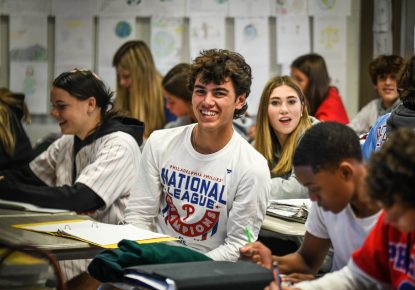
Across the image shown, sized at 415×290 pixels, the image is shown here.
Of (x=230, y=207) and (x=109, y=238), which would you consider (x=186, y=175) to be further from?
(x=109, y=238)

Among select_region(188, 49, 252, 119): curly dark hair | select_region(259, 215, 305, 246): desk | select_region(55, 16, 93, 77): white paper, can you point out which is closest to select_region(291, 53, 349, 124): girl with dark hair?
select_region(55, 16, 93, 77): white paper

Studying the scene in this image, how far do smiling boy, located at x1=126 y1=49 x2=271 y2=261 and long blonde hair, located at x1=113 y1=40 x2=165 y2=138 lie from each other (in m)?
2.25

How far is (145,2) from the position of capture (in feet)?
18.7

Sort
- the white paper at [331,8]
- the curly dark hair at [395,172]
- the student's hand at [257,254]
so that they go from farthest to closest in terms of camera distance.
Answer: the white paper at [331,8]
the student's hand at [257,254]
the curly dark hair at [395,172]

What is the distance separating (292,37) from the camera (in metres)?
5.65

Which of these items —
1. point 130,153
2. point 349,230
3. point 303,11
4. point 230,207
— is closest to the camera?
point 349,230

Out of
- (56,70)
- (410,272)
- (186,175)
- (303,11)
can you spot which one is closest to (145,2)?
(56,70)

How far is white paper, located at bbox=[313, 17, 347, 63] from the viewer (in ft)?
18.5

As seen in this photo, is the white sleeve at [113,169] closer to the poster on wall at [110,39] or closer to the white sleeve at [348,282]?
the white sleeve at [348,282]

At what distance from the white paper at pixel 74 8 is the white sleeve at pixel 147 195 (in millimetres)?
3041

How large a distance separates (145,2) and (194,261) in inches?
156

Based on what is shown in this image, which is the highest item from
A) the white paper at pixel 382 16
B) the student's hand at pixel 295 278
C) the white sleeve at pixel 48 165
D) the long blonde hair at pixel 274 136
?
the white paper at pixel 382 16

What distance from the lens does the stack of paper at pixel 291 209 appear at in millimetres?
2967

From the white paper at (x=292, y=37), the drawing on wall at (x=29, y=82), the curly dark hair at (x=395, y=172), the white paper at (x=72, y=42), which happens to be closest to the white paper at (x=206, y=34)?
the white paper at (x=292, y=37)
